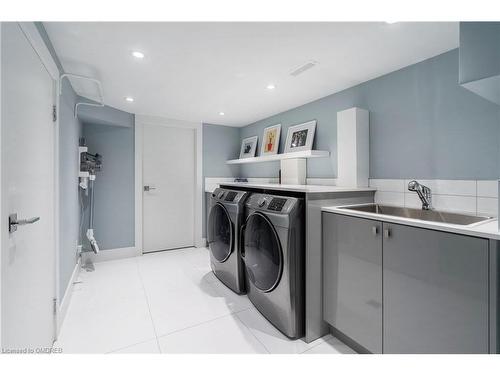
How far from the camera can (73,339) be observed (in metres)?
1.59

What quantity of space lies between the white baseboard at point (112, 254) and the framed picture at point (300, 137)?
2.60 meters

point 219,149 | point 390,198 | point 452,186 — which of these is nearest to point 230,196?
point 390,198

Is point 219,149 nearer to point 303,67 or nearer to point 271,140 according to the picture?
point 271,140

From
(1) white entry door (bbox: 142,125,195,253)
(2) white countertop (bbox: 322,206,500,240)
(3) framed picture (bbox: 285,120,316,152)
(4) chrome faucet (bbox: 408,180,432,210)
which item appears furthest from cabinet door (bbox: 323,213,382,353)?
(1) white entry door (bbox: 142,125,195,253)

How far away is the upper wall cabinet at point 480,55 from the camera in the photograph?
1.07 meters

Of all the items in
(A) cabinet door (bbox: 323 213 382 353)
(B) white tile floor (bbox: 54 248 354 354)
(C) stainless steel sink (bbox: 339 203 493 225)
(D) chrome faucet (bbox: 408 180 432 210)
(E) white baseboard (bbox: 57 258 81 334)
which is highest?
(D) chrome faucet (bbox: 408 180 432 210)

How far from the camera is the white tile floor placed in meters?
1.53

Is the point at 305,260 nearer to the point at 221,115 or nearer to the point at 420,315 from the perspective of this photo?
the point at 420,315

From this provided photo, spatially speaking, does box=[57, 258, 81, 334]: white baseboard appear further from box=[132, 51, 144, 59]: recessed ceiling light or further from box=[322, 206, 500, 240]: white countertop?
box=[322, 206, 500, 240]: white countertop

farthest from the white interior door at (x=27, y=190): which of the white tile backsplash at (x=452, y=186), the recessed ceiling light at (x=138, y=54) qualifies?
the white tile backsplash at (x=452, y=186)

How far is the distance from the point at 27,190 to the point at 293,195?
1566mm

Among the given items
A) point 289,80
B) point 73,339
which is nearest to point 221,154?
point 289,80

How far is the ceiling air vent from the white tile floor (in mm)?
2038

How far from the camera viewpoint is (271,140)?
10.7 ft
